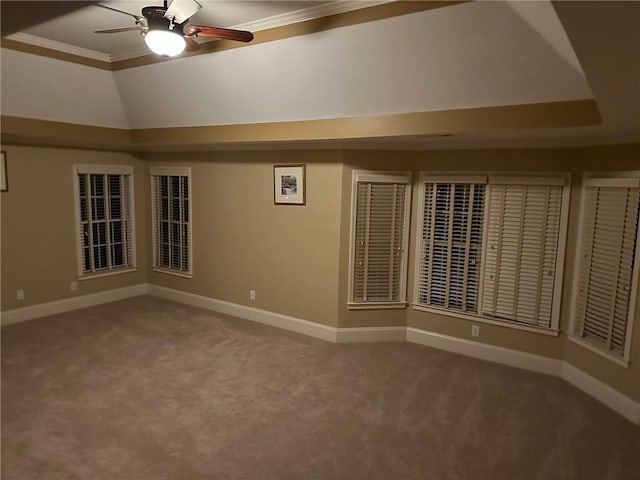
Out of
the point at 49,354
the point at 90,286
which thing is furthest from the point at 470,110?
the point at 90,286

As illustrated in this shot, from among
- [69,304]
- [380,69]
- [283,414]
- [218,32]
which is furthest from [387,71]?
[69,304]

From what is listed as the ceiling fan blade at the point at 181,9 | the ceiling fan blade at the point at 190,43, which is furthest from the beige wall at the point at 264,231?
the ceiling fan blade at the point at 181,9

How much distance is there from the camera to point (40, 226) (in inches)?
213

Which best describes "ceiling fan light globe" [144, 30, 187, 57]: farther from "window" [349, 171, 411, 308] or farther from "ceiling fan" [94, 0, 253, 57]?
"window" [349, 171, 411, 308]

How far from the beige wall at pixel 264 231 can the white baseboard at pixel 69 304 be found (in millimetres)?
83

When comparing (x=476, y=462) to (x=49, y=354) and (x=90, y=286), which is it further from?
(x=90, y=286)

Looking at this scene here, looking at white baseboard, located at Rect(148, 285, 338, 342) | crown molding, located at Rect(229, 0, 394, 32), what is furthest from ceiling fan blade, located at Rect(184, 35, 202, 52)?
white baseboard, located at Rect(148, 285, 338, 342)

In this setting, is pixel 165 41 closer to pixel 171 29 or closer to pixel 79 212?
pixel 171 29

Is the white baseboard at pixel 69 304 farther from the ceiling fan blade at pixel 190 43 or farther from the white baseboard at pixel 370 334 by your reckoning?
the ceiling fan blade at pixel 190 43

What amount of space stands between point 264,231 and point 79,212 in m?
2.58

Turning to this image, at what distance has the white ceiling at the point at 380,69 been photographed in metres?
1.97

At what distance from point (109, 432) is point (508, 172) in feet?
13.4

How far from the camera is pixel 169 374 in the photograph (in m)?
4.05

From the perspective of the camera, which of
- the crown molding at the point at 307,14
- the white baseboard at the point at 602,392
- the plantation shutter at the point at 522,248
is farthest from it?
the plantation shutter at the point at 522,248
